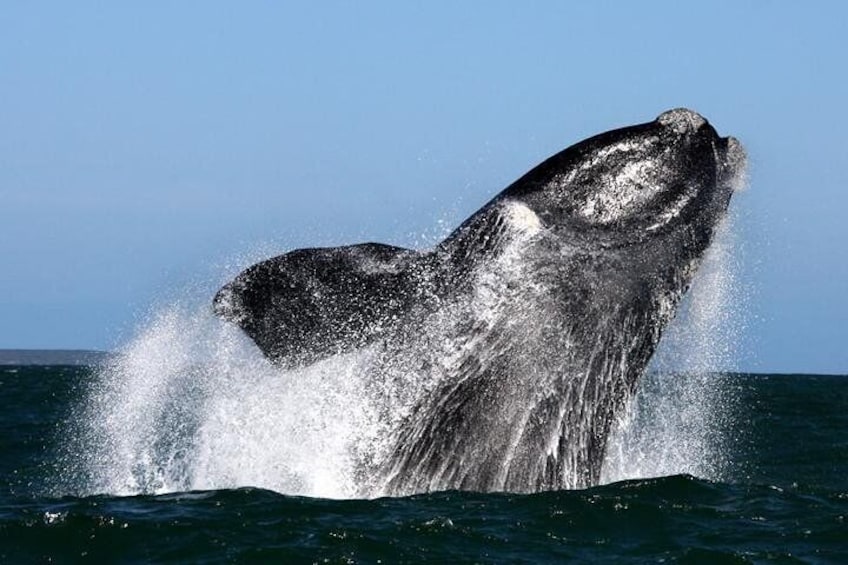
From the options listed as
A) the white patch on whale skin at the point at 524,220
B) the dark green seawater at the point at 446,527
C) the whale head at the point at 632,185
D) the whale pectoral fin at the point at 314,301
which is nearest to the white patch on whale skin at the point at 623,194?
the whale head at the point at 632,185

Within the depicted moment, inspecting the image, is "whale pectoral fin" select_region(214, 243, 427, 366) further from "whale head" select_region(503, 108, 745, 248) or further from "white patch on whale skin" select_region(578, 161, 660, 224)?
"white patch on whale skin" select_region(578, 161, 660, 224)

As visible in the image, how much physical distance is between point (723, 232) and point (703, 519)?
2.32 meters

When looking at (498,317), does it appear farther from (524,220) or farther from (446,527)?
(446,527)

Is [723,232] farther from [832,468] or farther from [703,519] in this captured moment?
[832,468]

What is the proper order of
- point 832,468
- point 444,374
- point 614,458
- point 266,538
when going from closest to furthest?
1. point 266,538
2. point 444,374
3. point 614,458
4. point 832,468

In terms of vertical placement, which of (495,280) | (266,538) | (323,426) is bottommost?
(266,538)

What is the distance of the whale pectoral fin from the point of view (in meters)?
11.8

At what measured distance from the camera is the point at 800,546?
11.7m

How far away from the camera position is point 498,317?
1198 cm

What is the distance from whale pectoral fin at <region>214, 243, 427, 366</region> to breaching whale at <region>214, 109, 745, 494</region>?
0.04 feet

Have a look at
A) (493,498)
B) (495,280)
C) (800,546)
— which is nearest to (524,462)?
(493,498)

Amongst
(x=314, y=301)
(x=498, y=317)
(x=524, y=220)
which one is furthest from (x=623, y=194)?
(x=314, y=301)

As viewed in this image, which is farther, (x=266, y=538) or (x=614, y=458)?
(x=614, y=458)

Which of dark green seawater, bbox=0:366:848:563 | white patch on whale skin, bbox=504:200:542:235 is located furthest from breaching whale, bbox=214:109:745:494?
dark green seawater, bbox=0:366:848:563
